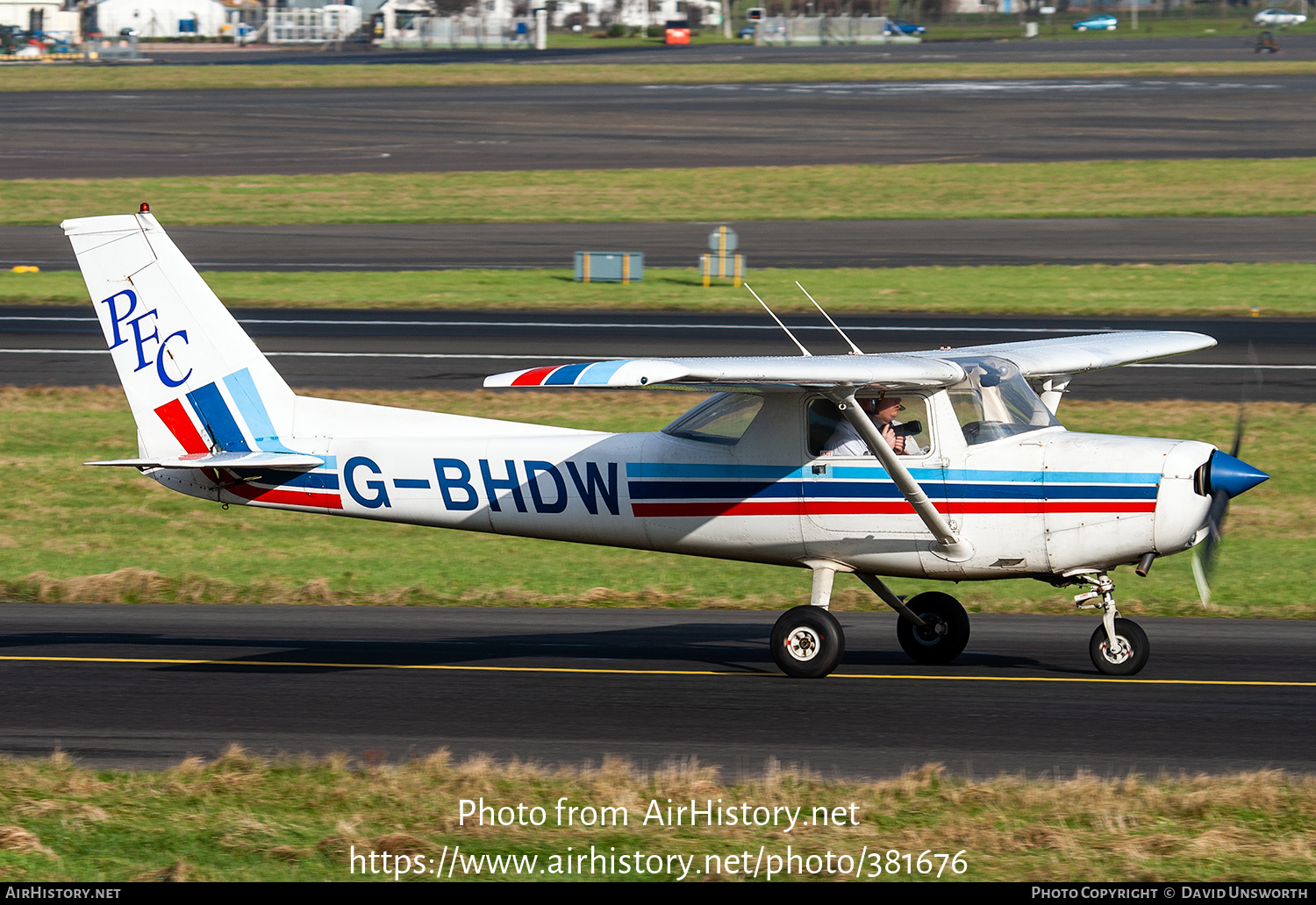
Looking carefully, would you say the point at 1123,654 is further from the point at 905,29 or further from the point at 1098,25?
the point at 1098,25

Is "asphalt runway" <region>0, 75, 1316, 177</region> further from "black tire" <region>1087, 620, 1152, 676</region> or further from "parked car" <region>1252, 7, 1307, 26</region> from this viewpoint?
"parked car" <region>1252, 7, 1307, 26</region>

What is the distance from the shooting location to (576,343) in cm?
3158

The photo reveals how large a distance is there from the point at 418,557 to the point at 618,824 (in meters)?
10.1

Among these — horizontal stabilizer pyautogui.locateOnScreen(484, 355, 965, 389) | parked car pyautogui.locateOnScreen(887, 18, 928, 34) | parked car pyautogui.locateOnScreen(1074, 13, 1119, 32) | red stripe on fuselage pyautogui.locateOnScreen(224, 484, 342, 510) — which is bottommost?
red stripe on fuselage pyautogui.locateOnScreen(224, 484, 342, 510)

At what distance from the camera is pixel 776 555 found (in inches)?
498

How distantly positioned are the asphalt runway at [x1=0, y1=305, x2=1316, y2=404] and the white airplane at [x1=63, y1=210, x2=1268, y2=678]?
1384cm

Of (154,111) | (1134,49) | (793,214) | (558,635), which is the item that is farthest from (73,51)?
(558,635)

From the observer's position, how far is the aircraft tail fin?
13172 millimetres

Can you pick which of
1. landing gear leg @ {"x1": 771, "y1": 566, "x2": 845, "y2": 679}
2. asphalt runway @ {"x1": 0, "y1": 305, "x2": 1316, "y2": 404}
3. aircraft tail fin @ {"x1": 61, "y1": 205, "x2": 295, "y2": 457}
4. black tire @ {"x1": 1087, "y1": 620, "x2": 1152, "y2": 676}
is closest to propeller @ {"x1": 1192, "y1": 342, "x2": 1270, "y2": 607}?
black tire @ {"x1": 1087, "y1": 620, "x2": 1152, "y2": 676}

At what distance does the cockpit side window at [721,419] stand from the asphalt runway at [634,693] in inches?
75.6

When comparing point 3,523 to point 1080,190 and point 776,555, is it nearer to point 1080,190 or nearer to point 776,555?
point 776,555

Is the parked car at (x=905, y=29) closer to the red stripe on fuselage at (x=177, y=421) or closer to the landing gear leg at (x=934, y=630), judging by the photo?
the landing gear leg at (x=934, y=630)

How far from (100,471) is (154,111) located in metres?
60.3

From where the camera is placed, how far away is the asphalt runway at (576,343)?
27719 mm
